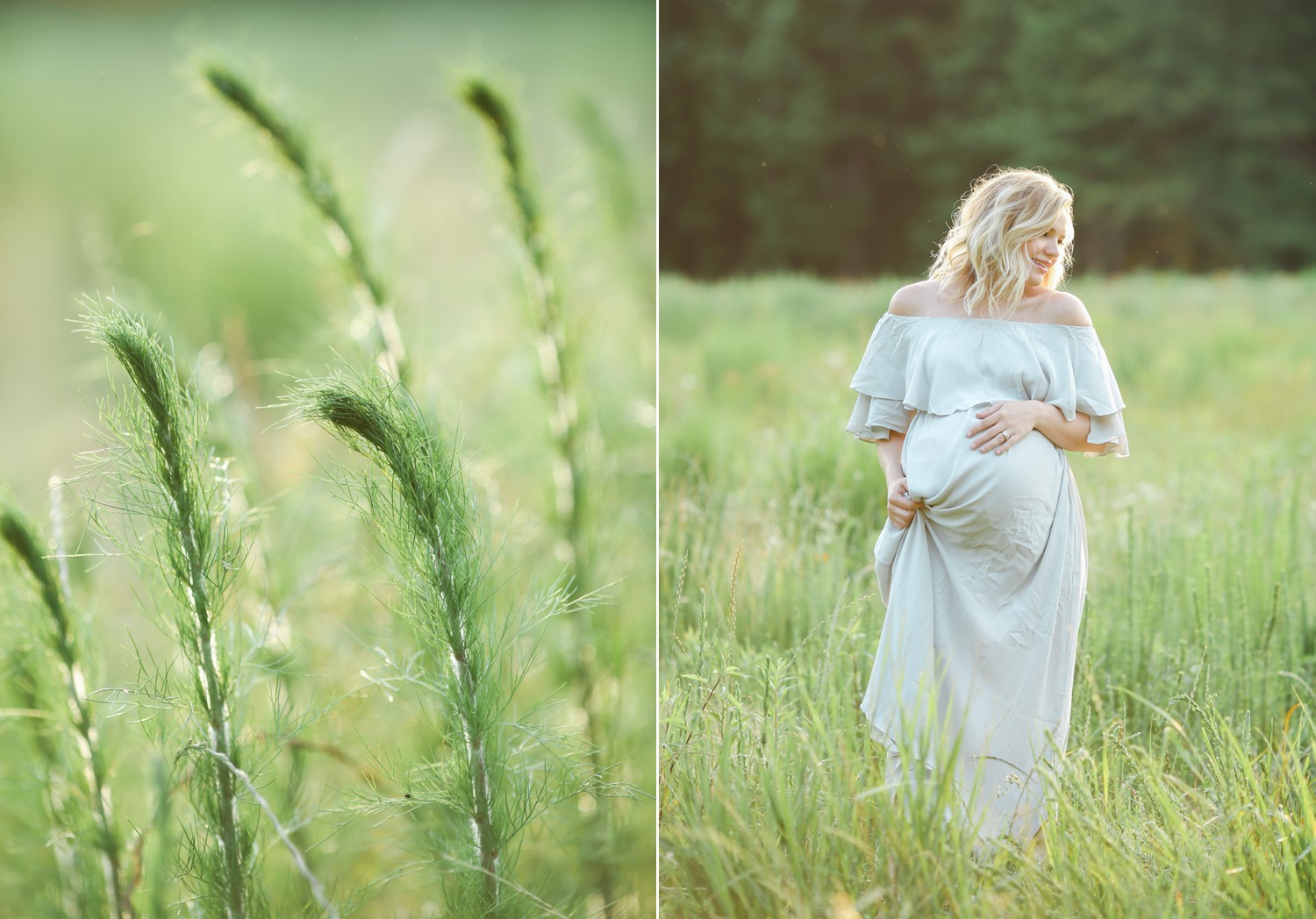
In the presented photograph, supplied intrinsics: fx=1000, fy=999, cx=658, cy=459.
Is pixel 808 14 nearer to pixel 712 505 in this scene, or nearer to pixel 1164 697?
pixel 712 505

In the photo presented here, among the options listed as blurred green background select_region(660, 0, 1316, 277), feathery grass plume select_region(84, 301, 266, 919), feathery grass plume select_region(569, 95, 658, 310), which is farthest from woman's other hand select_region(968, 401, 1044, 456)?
feathery grass plume select_region(84, 301, 266, 919)

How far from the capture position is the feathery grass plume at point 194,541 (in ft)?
3.46

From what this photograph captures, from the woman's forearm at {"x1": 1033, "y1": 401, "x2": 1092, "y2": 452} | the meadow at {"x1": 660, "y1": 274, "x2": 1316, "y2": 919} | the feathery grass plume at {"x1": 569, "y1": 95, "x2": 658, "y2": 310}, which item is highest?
the feathery grass plume at {"x1": 569, "y1": 95, "x2": 658, "y2": 310}

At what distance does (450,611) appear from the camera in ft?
3.71

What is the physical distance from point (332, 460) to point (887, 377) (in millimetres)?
733

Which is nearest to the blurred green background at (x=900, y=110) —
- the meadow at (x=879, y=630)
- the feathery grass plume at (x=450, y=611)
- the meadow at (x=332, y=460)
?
the meadow at (x=879, y=630)

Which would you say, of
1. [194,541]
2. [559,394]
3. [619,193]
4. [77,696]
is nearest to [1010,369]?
[559,394]

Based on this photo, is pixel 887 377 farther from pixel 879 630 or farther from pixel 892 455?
pixel 879 630

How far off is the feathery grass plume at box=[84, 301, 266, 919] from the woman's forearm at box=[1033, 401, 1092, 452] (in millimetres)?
964

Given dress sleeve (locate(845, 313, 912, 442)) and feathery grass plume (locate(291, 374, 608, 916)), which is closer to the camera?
feathery grass plume (locate(291, 374, 608, 916))

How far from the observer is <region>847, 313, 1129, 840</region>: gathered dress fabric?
122 centimetres

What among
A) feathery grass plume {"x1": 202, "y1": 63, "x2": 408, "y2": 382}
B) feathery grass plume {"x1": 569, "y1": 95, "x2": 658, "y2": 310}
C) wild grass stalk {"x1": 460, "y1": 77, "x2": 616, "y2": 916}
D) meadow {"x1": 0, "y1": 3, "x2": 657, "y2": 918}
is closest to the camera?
meadow {"x1": 0, "y1": 3, "x2": 657, "y2": 918}

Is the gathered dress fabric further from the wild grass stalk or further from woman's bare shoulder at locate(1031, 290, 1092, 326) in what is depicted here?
the wild grass stalk

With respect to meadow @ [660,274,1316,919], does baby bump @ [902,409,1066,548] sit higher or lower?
higher
